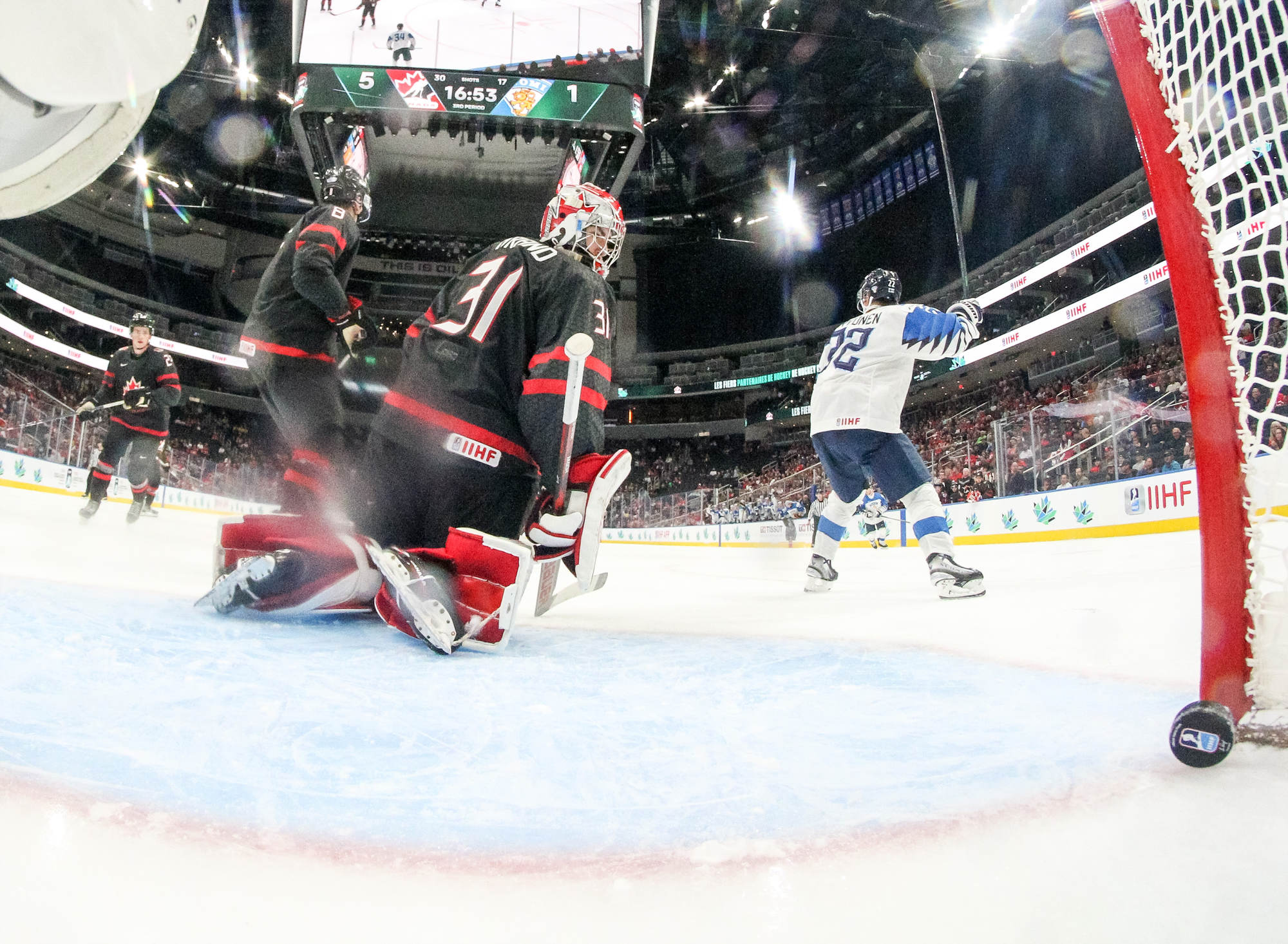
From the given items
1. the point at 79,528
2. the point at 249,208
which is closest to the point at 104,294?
the point at 249,208

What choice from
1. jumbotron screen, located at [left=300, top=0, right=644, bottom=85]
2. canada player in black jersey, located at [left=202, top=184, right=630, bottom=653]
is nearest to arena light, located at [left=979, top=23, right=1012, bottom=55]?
jumbotron screen, located at [left=300, top=0, right=644, bottom=85]

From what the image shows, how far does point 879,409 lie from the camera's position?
301cm

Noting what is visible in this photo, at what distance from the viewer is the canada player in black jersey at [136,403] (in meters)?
4.95

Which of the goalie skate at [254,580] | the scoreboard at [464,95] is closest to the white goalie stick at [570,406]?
the goalie skate at [254,580]

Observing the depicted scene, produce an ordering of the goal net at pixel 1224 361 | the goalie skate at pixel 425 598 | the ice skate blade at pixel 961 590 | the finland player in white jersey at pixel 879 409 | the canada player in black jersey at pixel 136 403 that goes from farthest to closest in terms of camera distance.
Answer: the canada player in black jersey at pixel 136 403 < the finland player in white jersey at pixel 879 409 < the ice skate blade at pixel 961 590 < the goalie skate at pixel 425 598 < the goal net at pixel 1224 361

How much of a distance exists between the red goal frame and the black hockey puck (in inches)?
2.9

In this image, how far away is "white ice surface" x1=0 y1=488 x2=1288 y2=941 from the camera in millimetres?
479

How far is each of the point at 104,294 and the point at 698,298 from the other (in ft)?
51.5

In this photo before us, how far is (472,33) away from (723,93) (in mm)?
8743

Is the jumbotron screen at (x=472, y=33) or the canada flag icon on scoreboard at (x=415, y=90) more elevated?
the jumbotron screen at (x=472, y=33)

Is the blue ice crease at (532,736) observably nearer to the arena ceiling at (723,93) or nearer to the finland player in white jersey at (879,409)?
the finland player in white jersey at (879,409)

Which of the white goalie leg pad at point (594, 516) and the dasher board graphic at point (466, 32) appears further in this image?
the dasher board graphic at point (466, 32)

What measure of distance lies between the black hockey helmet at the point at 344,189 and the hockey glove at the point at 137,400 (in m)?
3.26

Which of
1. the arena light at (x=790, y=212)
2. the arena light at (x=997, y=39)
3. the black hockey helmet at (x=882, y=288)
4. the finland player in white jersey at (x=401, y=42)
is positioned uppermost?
the arena light at (x=790, y=212)
